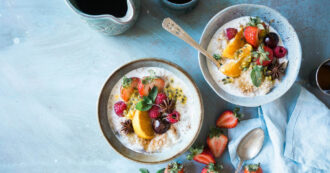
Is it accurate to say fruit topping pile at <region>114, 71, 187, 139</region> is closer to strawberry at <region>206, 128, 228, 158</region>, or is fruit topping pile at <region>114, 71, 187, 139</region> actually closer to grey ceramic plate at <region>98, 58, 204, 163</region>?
grey ceramic plate at <region>98, 58, 204, 163</region>

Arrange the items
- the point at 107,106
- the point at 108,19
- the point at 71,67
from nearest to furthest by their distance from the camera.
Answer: the point at 108,19
the point at 107,106
the point at 71,67

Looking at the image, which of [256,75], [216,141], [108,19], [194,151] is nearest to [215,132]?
[216,141]

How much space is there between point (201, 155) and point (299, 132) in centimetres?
52

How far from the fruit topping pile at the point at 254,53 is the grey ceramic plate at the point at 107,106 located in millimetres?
207

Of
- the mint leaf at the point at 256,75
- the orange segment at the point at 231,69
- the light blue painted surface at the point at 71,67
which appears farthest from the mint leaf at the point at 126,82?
the mint leaf at the point at 256,75

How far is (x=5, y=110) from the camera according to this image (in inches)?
67.7

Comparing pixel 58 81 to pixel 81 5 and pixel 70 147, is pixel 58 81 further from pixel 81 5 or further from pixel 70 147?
pixel 81 5

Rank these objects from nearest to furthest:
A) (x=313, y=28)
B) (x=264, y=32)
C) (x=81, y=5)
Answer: (x=81, y=5) < (x=264, y=32) < (x=313, y=28)

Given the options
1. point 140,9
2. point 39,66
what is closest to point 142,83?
point 140,9

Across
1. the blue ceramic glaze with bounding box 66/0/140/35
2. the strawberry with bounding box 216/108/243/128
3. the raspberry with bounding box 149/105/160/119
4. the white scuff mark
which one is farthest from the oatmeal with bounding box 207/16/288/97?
the white scuff mark

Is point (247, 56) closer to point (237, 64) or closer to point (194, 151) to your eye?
point (237, 64)

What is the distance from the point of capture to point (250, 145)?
5.16 ft

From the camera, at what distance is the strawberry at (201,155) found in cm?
157

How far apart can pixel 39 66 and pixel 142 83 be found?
659 millimetres
